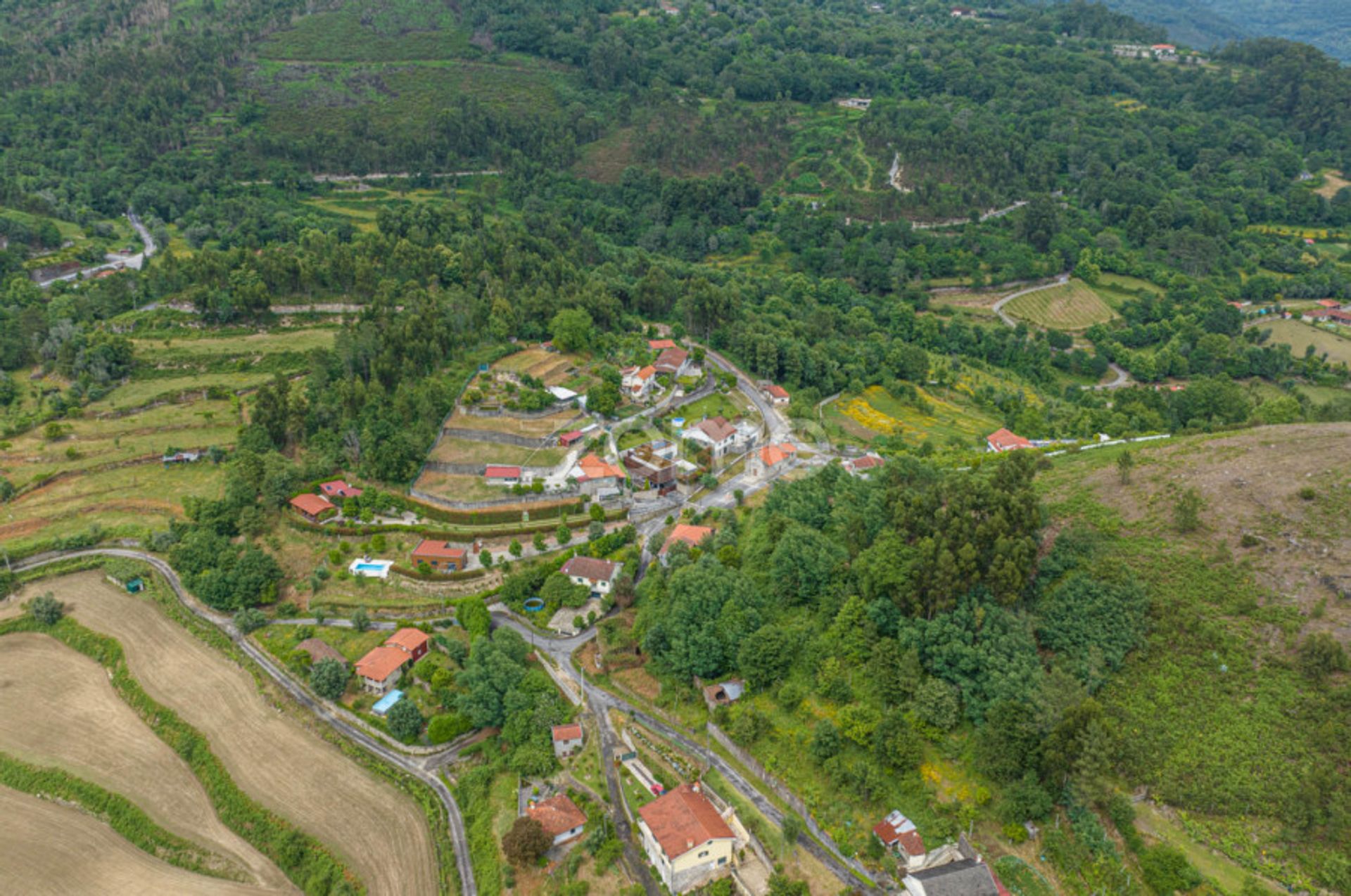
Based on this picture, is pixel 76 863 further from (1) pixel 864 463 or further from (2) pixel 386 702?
(1) pixel 864 463

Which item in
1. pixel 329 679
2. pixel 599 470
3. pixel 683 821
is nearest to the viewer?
pixel 683 821

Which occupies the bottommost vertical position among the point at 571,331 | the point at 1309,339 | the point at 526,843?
the point at 1309,339

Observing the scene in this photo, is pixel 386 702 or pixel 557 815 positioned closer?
pixel 557 815

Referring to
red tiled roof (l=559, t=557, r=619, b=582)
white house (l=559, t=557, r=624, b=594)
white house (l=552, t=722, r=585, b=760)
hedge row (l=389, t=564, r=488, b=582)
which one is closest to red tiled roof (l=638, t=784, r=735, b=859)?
white house (l=552, t=722, r=585, b=760)

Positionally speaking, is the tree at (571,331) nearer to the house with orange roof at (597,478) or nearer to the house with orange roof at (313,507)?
the house with orange roof at (597,478)

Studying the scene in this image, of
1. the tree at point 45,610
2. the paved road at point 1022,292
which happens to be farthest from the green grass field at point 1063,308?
the tree at point 45,610

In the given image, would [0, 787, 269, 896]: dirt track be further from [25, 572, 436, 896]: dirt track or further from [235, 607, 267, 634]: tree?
[235, 607, 267, 634]: tree

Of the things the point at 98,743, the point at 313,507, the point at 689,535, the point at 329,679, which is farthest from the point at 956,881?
the point at 313,507

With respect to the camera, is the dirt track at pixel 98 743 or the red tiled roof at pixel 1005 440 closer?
the dirt track at pixel 98 743
